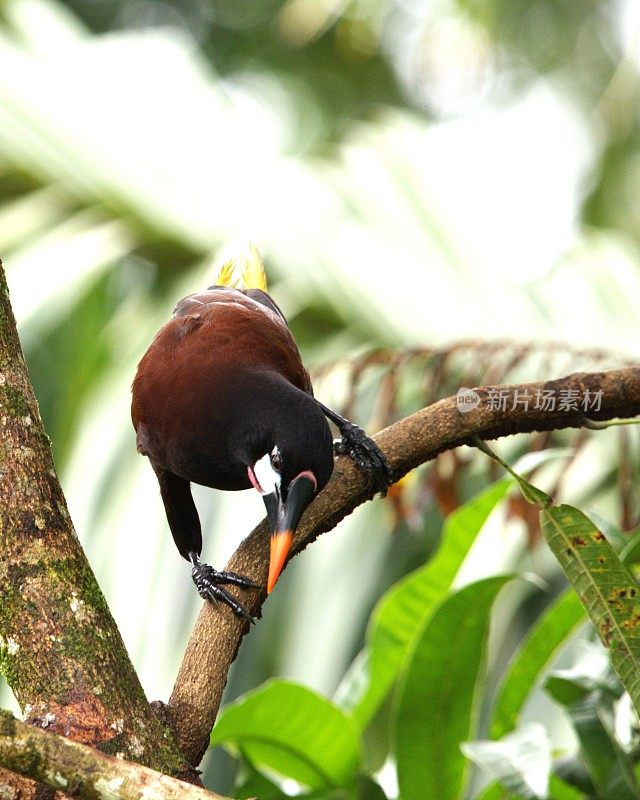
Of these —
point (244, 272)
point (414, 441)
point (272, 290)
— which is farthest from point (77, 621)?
point (272, 290)

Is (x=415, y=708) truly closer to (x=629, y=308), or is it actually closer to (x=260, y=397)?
(x=260, y=397)

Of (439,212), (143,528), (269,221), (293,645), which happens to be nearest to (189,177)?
(269,221)

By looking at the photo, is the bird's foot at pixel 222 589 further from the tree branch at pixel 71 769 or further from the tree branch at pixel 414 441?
the tree branch at pixel 71 769

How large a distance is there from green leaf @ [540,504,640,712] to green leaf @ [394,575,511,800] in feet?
1.32

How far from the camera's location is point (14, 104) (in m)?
3.12

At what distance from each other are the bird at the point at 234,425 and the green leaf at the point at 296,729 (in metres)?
0.24

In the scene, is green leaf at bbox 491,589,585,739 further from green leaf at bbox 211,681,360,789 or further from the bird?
the bird

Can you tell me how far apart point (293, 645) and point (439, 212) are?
1574 millimetres

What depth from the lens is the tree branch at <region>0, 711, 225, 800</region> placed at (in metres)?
0.91

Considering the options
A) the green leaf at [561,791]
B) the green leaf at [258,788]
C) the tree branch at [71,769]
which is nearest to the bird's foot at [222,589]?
the green leaf at [258,788]

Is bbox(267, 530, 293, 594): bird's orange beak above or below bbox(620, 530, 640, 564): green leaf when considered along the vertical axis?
below

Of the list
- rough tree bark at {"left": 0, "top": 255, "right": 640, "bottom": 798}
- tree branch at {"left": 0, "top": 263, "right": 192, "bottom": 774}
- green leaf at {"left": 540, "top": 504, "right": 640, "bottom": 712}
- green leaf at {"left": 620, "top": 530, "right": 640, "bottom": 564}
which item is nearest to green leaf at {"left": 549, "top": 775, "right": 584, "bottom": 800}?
green leaf at {"left": 620, "top": 530, "right": 640, "bottom": 564}

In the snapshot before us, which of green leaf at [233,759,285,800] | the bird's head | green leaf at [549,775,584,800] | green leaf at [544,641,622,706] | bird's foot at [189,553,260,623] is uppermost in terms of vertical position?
the bird's head

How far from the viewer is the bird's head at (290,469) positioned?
4.84ft
